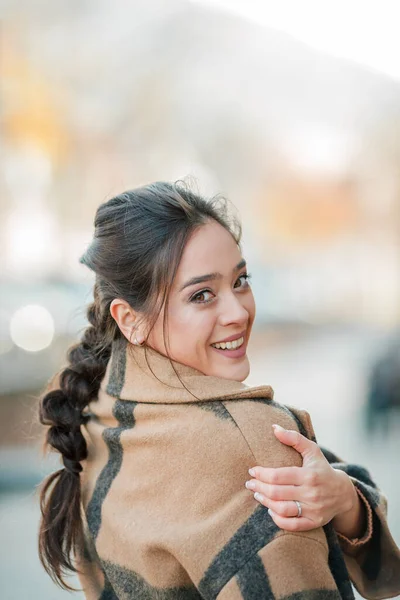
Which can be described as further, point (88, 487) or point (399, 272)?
point (399, 272)

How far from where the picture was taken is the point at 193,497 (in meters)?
1.24

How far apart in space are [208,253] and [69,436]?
1.71 feet

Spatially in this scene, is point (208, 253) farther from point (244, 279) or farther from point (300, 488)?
point (300, 488)

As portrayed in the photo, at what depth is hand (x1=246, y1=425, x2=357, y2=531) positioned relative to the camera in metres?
1.18

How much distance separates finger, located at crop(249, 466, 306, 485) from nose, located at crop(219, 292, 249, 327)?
31cm

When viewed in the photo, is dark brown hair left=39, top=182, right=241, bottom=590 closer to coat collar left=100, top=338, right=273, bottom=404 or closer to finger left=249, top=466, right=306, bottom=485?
coat collar left=100, top=338, right=273, bottom=404

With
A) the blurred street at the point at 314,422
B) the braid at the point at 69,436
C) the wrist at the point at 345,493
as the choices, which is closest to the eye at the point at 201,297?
the braid at the point at 69,436

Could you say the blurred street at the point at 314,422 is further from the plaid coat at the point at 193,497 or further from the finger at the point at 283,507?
the finger at the point at 283,507

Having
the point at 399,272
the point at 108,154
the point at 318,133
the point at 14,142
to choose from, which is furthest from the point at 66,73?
the point at 399,272

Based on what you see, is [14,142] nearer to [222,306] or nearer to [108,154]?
[108,154]

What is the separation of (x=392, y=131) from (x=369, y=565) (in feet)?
54.6

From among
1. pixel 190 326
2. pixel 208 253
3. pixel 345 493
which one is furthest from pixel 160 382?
pixel 345 493

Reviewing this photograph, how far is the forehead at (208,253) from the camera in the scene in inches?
55.0

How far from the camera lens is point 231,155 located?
18.3 m
